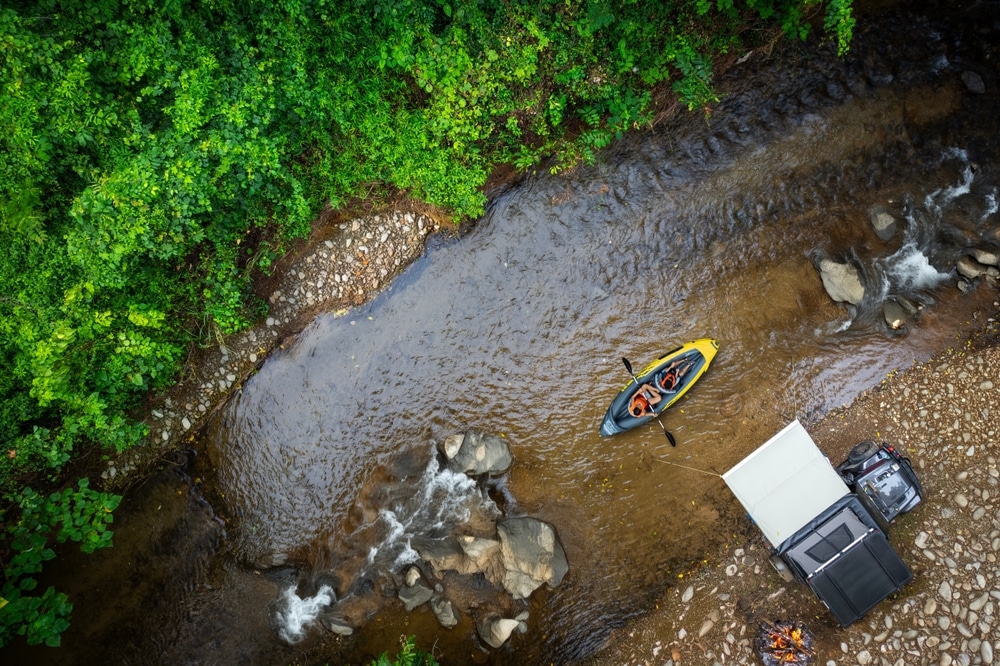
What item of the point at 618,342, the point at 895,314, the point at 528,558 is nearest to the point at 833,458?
the point at 895,314

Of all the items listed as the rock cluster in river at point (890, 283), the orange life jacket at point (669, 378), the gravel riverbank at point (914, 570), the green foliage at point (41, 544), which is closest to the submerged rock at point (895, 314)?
the rock cluster in river at point (890, 283)

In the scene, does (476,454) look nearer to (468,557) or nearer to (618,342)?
(468,557)

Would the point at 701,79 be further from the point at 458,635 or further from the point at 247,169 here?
the point at 458,635

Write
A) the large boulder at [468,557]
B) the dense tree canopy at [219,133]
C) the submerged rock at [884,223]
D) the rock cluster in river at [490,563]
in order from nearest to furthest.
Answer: the dense tree canopy at [219,133], the rock cluster in river at [490,563], the large boulder at [468,557], the submerged rock at [884,223]

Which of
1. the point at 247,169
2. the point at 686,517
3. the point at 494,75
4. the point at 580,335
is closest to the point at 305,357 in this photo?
the point at 247,169

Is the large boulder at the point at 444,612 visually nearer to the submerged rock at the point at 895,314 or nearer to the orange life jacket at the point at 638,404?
the orange life jacket at the point at 638,404

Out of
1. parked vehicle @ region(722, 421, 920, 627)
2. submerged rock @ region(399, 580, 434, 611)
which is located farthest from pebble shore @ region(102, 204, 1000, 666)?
submerged rock @ region(399, 580, 434, 611)

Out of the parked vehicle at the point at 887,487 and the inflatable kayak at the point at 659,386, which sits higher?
the inflatable kayak at the point at 659,386

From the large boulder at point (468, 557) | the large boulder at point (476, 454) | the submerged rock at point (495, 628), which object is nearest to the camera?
the submerged rock at point (495, 628)
